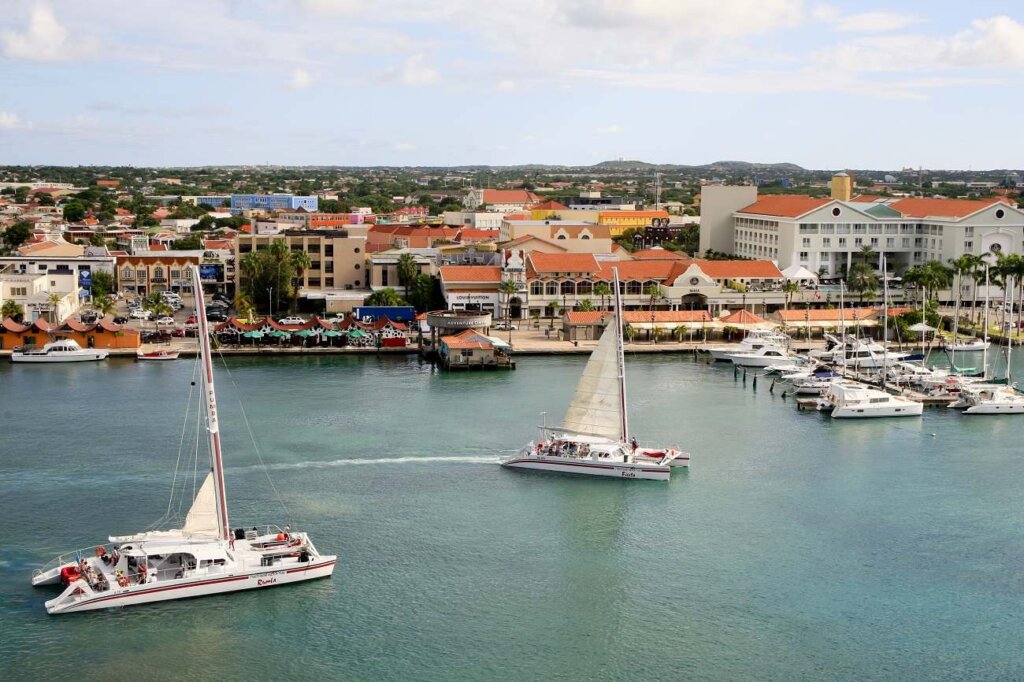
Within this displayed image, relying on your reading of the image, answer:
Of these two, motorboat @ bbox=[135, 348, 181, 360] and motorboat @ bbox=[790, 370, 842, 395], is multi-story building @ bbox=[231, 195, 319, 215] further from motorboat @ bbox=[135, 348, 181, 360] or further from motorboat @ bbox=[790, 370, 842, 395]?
motorboat @ bbox=[790, 370, 842, 395]

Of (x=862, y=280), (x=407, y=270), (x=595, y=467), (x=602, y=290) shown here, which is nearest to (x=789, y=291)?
(x=862, y=280)

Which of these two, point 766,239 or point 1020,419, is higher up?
point 766,239

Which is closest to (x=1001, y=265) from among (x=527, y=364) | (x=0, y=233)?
(x=527, y=364)

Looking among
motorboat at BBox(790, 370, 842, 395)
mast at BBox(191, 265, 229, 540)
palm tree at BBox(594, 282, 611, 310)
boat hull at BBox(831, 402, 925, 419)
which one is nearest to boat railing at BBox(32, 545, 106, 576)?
mast at BBox(191, 265, 229, 540)

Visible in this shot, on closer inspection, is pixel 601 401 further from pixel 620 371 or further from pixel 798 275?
pixel 798 275

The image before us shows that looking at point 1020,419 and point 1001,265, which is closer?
point 1020,419

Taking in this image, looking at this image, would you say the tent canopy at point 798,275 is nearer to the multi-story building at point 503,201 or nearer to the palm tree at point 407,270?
Answer: the palm tree at point 407,270

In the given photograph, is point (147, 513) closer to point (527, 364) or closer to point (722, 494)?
point (722, 494)
